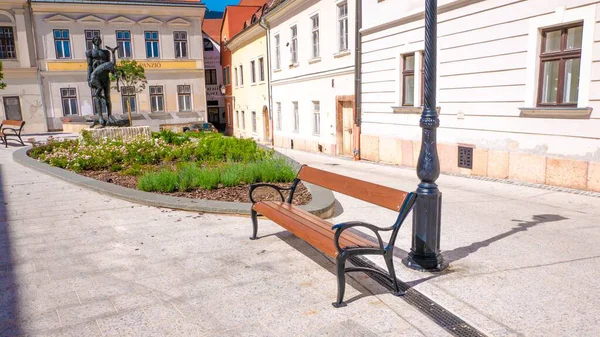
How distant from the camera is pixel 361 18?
15.4 m

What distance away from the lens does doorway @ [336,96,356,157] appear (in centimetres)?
1723

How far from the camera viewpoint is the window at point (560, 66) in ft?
27.6

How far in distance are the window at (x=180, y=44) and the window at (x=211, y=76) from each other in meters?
6.73

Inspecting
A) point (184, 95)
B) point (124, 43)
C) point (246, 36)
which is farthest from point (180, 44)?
point (246, 36)

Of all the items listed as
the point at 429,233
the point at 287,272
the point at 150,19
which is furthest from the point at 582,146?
the point at 150,19

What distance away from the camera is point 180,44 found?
3572 centimetres

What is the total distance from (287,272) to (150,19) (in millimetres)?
34477

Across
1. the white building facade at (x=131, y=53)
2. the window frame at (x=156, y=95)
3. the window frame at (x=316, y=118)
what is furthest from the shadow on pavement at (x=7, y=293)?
the window frame at (x=156, y=95)

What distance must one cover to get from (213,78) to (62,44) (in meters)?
13.7

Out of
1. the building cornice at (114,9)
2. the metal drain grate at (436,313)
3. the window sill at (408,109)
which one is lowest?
the metal drain grate at (436,313)

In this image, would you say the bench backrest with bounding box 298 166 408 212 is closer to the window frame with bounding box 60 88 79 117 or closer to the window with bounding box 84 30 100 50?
the window frame with bounding box 60 88 79 117

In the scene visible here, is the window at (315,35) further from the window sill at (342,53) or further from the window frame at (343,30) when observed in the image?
the window sill at (342,53)

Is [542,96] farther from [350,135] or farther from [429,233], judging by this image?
[350,135]

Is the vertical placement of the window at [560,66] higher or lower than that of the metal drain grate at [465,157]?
higher
